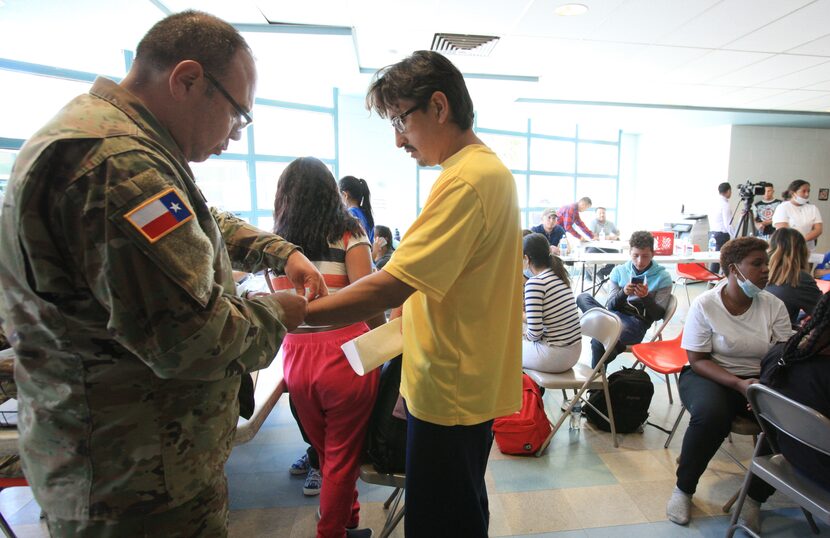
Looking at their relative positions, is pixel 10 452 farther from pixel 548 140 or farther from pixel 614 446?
pixel 548 140

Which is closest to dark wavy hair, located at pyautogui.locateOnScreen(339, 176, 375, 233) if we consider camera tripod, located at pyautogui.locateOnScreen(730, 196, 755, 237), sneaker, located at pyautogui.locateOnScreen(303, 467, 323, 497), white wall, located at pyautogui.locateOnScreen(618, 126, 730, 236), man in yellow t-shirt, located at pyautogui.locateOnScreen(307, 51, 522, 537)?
sneaker, located at pyautogui.locateOnScreen(303, 467, 323, 497)

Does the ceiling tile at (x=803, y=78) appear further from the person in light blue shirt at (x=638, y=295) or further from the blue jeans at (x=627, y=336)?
the blue jeans at (x=627, y=336)

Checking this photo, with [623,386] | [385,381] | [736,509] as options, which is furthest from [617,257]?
[385,381]

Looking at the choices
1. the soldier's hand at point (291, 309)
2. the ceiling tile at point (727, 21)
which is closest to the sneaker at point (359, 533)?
the soldier's hand at point (291, 309)

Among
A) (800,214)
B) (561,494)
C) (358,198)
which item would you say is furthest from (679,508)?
(800,214)

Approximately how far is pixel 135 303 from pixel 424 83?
2.62 ft

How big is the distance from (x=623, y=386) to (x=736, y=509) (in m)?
0.97

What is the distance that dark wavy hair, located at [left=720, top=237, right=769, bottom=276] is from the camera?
2250 mm

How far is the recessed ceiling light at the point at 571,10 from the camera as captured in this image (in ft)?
12.1

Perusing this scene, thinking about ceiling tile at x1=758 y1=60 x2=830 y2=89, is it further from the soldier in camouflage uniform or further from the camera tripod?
the soldier in camouflage uniform

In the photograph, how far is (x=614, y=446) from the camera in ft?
8.75

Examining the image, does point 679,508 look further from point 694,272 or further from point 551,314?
point 694,272

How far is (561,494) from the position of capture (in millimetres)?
2223

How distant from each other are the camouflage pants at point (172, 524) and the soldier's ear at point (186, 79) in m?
0.74
